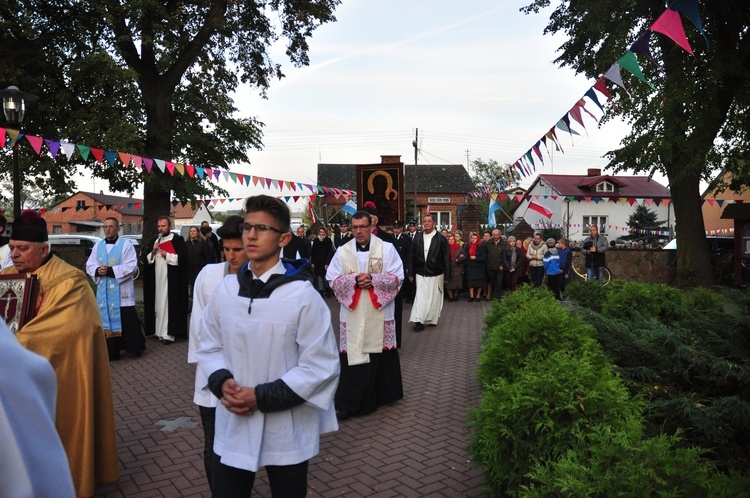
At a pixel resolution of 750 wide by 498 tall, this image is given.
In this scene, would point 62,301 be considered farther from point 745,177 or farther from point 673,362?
point 745,177

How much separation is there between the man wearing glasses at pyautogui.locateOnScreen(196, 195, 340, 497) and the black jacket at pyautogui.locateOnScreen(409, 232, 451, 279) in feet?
28.3

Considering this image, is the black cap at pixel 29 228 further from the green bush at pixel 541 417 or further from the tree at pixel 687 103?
the tree at pixel 687 103

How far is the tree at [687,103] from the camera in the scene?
624 inches

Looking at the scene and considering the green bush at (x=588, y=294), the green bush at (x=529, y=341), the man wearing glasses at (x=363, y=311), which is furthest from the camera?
the green bush at (x=588, y=294)

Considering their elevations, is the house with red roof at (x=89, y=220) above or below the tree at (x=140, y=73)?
below

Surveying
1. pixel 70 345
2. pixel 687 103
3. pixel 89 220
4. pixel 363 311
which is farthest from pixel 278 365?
pixel 89 220

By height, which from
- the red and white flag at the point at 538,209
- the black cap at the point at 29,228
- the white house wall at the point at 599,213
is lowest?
the black cap at the point at 29,228

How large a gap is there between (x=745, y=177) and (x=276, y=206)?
754 inches

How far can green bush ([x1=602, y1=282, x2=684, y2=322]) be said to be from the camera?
734cm

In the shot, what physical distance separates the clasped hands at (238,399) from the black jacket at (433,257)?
8.84 m

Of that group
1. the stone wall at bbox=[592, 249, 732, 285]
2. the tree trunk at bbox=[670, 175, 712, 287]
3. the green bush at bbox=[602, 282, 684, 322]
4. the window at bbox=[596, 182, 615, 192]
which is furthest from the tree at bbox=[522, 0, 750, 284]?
the window at bbox=[596, 182, 615, 192]

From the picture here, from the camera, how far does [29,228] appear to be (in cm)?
399

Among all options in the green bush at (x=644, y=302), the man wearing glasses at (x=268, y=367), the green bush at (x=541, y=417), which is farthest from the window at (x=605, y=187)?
the man wearing glasses at (x=268, y=367)

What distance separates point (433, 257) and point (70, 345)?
320 inches
